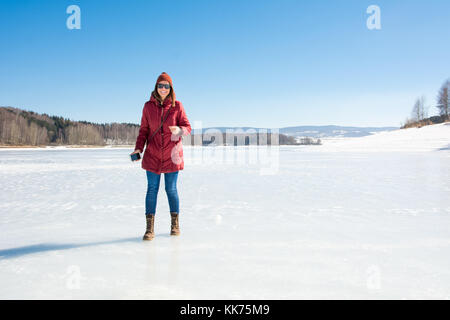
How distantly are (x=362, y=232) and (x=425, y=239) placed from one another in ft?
1.60

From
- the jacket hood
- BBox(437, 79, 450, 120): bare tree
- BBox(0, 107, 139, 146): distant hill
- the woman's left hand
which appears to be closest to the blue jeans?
the woman's left hand

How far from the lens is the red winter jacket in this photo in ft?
8.55

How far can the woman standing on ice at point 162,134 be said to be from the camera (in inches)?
102

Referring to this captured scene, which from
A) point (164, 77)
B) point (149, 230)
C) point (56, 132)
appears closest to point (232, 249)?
point (149, 230)

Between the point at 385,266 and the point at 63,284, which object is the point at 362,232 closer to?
the point at 385,266

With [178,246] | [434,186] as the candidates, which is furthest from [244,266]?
[434,186]

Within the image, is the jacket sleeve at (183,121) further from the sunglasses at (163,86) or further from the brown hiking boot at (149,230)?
the brown hiking boot at (149,230)

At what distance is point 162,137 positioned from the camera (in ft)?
8.63

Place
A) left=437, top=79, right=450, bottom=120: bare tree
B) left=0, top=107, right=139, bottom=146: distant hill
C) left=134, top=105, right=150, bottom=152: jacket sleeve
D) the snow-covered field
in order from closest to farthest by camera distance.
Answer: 1. the snow-covered field
2. left=134, top=105, right=150, bottom=152: jacket sleeve
3. left=437, top=79, right=450, bottom=120: bare tree
4. left=0, top=107, right=139, bottom=146: distant hill

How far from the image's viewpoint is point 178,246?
246cm

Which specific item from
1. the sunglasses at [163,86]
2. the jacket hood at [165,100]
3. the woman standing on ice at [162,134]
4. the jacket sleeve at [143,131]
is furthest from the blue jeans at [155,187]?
the sunglasses at [163,86]

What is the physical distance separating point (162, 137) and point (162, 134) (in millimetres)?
25

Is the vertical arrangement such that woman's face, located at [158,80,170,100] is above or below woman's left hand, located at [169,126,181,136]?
above

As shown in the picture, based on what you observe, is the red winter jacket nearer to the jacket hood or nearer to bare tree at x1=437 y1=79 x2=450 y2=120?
the jacket hood
